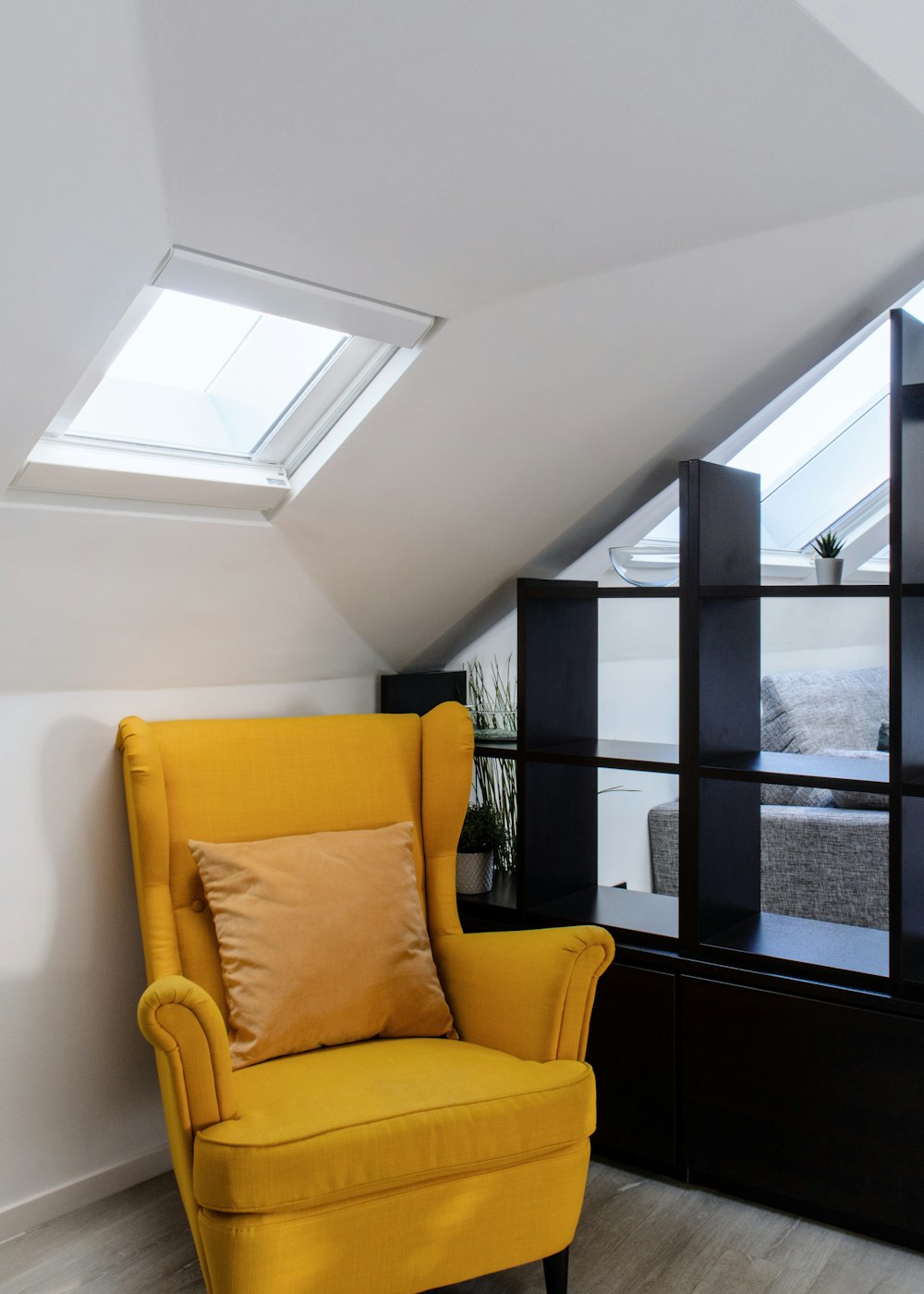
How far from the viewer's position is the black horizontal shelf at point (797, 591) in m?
2.09

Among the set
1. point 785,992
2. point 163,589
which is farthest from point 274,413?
point 785,992

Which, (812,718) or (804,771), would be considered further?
(812,718)

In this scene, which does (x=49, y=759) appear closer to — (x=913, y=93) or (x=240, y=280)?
(x=240, y=280)

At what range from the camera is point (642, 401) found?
2.26 meters

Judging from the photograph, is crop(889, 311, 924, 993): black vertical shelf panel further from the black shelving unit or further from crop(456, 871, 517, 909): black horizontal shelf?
crop(456, 871, 517, 909): black horizontal shelf

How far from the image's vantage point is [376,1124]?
67.1 inches

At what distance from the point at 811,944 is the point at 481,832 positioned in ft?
2.81

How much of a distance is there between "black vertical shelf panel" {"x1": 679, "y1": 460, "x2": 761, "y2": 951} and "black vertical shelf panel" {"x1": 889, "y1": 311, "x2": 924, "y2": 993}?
413 mm

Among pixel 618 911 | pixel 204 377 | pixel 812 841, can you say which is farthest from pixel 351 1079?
pixel 812 841

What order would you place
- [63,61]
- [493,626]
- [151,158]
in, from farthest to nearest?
[493,626]
[151,158]
[63,61]

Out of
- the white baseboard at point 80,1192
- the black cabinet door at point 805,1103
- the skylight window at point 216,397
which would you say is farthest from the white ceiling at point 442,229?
the black cabinet door at point 805,1103

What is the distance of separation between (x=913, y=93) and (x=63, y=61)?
3.60 feet

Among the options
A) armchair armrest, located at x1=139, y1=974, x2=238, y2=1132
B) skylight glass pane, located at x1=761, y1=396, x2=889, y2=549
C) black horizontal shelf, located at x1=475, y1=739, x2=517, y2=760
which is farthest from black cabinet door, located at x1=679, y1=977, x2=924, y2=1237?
skylight glass pane, located at x1=761, y1=396, x2=889, y2=549

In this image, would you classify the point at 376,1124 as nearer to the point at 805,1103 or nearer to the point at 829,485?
the point at 805,1103
